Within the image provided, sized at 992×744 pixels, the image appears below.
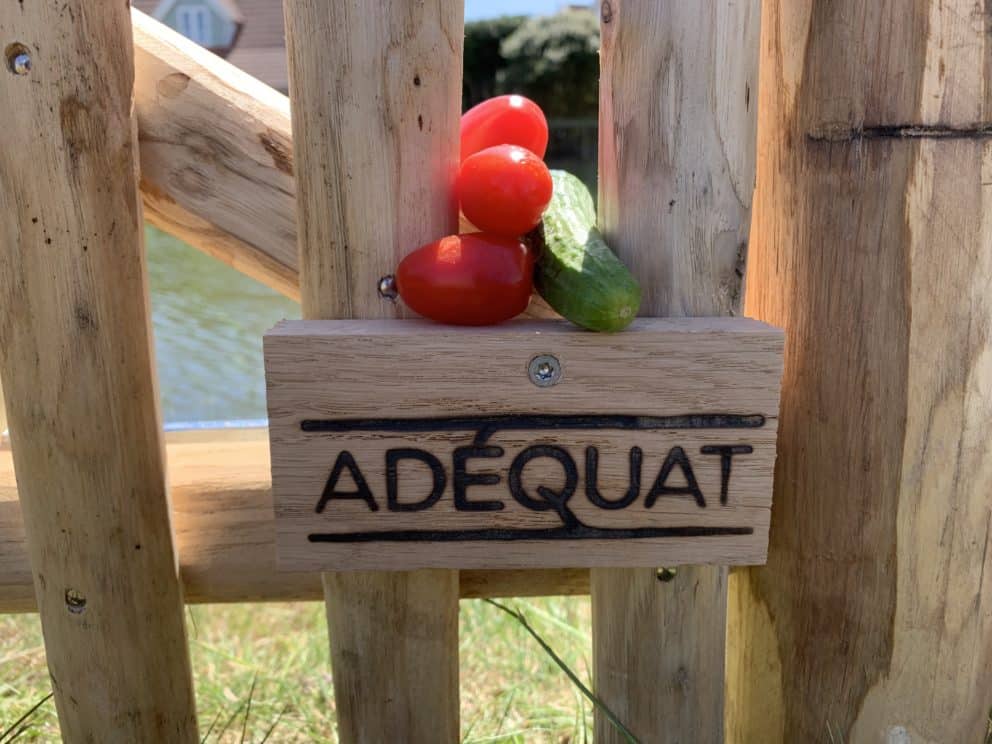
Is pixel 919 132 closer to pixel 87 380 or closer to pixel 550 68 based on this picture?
pixel 87 380

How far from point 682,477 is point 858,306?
1.04ft

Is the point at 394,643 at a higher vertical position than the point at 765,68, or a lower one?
lower

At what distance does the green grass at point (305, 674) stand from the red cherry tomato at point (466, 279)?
2.84 ft

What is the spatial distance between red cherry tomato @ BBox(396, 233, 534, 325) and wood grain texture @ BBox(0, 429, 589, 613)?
1.59 feet

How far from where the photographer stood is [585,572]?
4.45 feet

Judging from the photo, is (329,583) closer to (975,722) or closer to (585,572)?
(585,572)

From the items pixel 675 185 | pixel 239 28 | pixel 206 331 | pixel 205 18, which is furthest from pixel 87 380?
pixel 206 331

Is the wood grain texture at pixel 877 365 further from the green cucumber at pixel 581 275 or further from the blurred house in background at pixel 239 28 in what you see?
the blurred house in background at pixel 239 28

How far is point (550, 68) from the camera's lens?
26.9 ft

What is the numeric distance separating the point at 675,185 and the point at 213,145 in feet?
2.09

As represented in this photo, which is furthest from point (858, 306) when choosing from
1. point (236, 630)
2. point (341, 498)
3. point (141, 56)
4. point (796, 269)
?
point (236, 630)

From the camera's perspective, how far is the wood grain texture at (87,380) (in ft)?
3.58

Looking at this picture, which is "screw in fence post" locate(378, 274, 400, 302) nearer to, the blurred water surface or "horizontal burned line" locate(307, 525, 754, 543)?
"horizontal burned line" locate(307, 525, 754, 543)

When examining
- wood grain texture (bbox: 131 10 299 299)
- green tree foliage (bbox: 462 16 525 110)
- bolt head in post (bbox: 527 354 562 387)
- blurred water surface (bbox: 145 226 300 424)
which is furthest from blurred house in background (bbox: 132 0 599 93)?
green tree foliage (bbox: 462 16 525 110)
